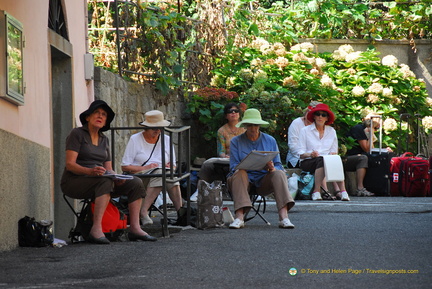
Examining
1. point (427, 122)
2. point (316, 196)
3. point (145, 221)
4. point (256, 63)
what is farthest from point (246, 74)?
point (145, 221)

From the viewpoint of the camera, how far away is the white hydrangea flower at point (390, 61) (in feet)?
64.0

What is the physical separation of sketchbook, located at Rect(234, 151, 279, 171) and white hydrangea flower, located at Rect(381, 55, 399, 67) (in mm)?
9738

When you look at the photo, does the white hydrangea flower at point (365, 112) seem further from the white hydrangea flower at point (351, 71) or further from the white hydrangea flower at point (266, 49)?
the white hydrangea flower at point (266, 49)

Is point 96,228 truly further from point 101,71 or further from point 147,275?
point 101,71

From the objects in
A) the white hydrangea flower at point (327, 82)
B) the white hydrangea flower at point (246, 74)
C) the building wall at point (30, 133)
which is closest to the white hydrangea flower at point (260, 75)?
the white hydrangea flower at point (246, 74)

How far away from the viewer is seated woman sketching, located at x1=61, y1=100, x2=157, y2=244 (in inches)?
345

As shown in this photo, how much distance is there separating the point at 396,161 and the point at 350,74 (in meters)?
3.09

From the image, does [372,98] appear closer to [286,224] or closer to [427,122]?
[427,122]

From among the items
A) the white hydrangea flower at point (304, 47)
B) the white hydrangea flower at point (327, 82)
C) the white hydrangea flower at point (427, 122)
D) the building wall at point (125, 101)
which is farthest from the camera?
the white hydrangea flower at point (304, 47)

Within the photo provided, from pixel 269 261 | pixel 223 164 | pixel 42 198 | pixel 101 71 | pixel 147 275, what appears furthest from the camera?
pixel 101 71

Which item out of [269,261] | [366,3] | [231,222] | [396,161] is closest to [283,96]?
[396,161]

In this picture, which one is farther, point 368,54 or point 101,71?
point 368,54

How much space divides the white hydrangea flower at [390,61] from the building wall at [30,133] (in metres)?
9.76

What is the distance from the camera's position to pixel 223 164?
38.5ft
